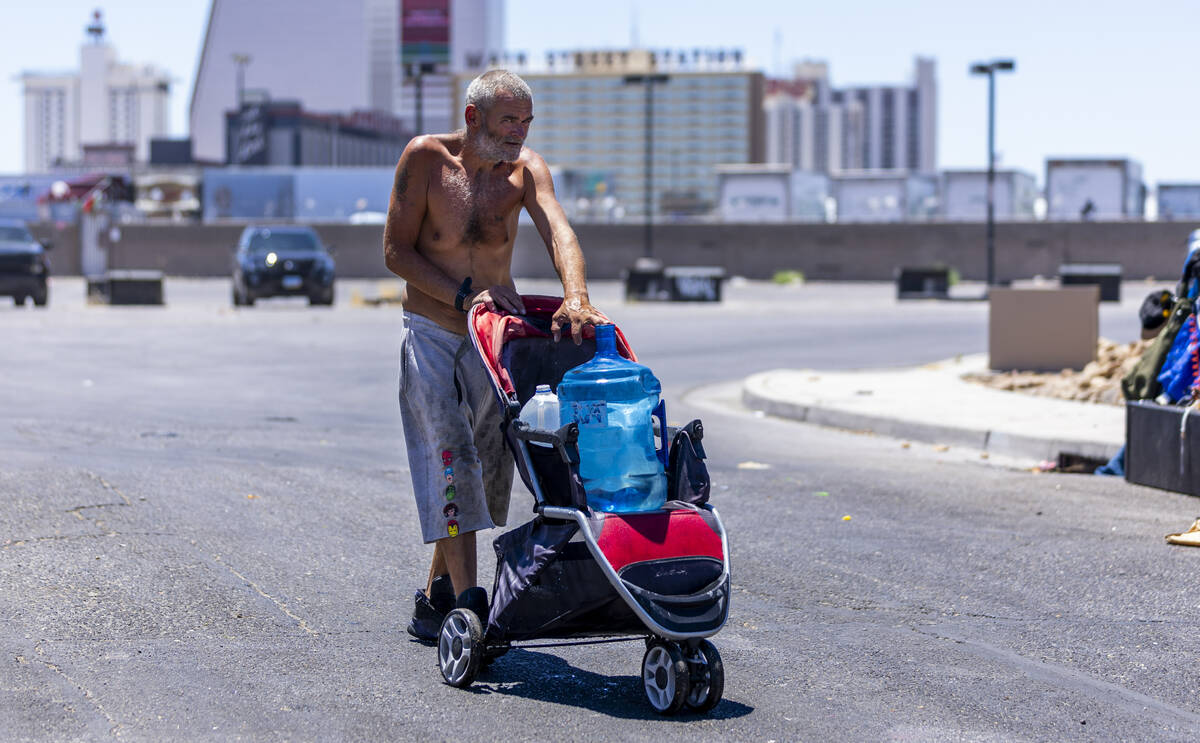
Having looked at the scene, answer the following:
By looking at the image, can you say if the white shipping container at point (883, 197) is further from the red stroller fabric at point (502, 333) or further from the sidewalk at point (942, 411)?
the red stroller fabric at point (502, 333)

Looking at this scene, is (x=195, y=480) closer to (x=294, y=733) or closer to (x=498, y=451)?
(x=498, y=451)

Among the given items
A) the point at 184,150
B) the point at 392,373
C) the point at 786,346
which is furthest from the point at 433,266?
the point at 184,150

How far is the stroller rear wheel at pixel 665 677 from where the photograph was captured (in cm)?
442

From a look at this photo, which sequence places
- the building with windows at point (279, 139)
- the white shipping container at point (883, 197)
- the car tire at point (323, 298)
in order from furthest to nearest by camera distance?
the building with windows at point (279, 139) < the white shipping container at point (883, 197) < the car tire at point (323, 298)

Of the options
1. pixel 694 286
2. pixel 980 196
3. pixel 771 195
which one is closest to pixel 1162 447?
pixel 694 286

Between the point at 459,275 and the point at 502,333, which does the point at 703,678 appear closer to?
the point at 502,333

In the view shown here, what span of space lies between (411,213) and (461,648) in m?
1.52

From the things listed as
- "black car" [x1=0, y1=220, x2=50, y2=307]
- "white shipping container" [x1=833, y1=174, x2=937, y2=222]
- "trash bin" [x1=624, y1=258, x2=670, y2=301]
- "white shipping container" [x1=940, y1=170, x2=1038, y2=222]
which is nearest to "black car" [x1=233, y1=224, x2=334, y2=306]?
"black car" [x1=0, y1=220, x2=50, y2=307]

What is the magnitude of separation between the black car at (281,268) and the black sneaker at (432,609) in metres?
27.8

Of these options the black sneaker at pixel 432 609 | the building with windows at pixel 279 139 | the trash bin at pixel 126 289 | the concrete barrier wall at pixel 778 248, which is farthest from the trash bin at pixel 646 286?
the building with windows at pixel 279 139

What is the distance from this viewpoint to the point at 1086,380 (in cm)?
1425

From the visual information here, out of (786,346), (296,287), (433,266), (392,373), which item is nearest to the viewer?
(433,266)

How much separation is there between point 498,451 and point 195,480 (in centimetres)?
402

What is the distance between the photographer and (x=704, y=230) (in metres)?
61.4
